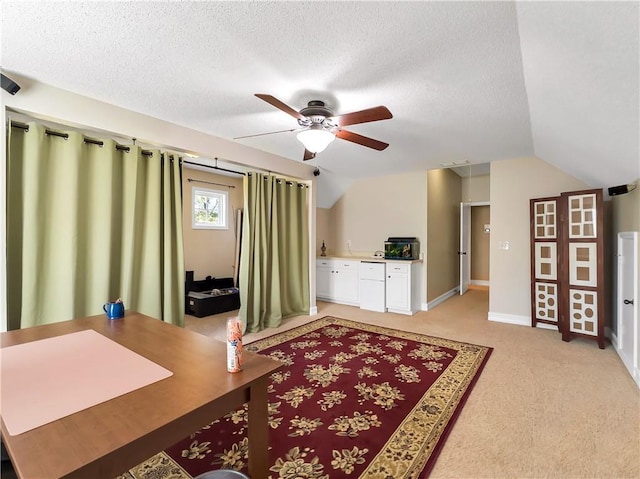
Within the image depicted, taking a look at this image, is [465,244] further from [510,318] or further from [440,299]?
[510,318]

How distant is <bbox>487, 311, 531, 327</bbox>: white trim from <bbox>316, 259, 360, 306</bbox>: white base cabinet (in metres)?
2.02

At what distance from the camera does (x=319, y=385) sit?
8.12 ft

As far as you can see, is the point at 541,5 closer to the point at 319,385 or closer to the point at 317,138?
the point at 317,138

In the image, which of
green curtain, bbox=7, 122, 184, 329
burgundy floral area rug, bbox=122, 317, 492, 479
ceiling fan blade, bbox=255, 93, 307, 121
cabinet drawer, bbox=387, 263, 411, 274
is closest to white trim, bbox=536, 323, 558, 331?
burgundy floral area rug, bbox=122, 317, 492, 479

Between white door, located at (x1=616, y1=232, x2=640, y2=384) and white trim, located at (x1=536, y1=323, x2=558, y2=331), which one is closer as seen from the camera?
white door, located at (x1=616, y1=232, x2=640, y2=384)

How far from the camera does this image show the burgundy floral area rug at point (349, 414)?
1.63m

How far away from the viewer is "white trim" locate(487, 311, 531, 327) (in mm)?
4102

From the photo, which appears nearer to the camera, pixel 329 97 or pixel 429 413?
pixel 429 413

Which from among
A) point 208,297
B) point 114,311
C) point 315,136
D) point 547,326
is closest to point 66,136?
point 114,311

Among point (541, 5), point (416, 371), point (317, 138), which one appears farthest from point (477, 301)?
point (541, 5)

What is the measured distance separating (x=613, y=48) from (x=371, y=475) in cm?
228

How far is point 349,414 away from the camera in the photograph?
2.08 meters

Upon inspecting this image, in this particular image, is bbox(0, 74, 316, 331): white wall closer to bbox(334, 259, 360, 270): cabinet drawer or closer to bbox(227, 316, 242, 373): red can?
bbox(227, 316, 242, 373): red can

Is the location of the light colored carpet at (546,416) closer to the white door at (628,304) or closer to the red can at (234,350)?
the white door at (628,304)
